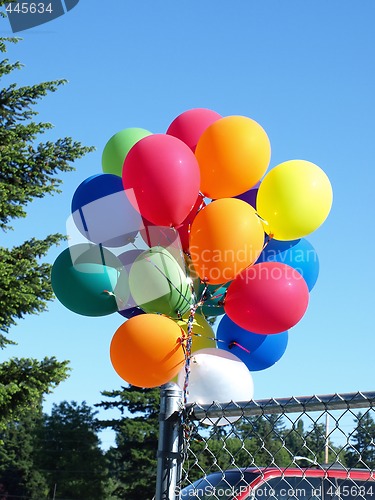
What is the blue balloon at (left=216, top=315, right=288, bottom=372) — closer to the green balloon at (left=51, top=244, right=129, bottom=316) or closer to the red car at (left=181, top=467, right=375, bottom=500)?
the green balloon at (left=51, top=244, right=129, bottom=316)

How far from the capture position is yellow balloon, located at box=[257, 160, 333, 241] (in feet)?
12.1

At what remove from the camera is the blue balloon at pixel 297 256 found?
3.91 m

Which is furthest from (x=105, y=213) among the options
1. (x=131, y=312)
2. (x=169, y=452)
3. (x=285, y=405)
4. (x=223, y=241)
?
(x=285, y=405)

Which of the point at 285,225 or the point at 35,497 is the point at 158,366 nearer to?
the point at 285,225

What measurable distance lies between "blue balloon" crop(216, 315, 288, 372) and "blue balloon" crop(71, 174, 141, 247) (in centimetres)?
72

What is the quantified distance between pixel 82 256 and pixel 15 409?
631 centimetres

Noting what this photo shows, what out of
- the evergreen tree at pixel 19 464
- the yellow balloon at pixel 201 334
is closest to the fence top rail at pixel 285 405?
the yellow balloon at pixel 201 334

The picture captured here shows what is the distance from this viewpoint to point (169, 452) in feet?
8.36

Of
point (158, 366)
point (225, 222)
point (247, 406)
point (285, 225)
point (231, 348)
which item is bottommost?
point (247, 406)

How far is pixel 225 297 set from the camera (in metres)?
3.40

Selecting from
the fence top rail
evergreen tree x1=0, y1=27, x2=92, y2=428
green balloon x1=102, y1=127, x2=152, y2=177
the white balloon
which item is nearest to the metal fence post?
the fence top rail

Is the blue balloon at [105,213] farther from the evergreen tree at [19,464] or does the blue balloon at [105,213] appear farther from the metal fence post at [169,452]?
the evergreen tree at [19,464]

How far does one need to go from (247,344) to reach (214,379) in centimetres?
62

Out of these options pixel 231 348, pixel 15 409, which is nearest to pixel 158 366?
pixel 231 348
